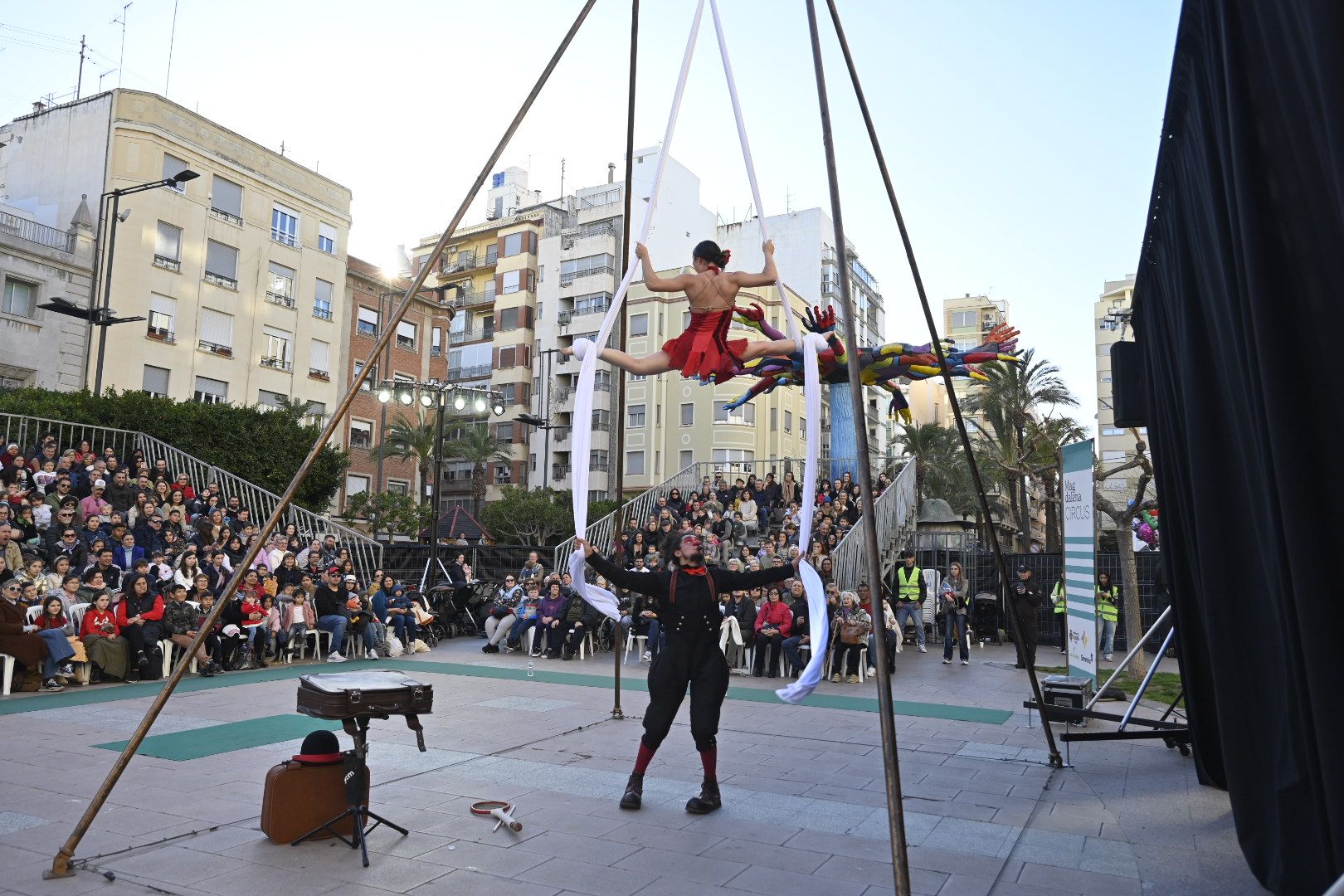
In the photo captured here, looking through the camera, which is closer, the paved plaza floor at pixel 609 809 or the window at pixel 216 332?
the paved plaza floor at pixel 609 809

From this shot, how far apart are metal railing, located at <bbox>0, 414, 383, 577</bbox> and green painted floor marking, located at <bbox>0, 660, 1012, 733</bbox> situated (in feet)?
14.7

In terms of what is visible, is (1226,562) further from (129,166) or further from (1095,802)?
(129,166)

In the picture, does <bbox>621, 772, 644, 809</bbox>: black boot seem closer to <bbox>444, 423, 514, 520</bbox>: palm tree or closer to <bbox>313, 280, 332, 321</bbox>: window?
<bbox>313, 280, 332, 321</bbox>: window

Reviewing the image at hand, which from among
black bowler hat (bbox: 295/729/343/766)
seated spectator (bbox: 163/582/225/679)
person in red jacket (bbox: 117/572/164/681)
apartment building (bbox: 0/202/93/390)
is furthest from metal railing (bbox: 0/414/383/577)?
black bowler hat (bbox: 295/729/343/766)

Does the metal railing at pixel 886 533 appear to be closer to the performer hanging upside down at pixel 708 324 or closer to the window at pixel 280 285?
the performer hanging upside down at pixel 708 324

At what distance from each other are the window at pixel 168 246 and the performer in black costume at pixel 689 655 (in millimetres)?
29337

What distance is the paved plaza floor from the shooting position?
4.48 meters

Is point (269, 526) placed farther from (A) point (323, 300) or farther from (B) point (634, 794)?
(A) point (323, 300)

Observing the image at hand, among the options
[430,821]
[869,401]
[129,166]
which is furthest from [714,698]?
[869,401]

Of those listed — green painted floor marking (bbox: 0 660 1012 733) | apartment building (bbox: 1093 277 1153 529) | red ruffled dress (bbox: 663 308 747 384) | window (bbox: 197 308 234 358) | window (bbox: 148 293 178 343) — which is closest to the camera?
red ruffled dress (bbox: 663 308 747 384)

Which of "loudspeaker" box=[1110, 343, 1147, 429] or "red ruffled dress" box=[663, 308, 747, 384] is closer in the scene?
"red ruffled dress" box=[663, 308, 747, 384]

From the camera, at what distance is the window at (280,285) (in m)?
33.4

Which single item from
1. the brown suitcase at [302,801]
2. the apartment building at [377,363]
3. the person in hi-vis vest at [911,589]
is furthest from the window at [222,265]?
the brown suitcase at [302,801]

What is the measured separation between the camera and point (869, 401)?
59.5 m
